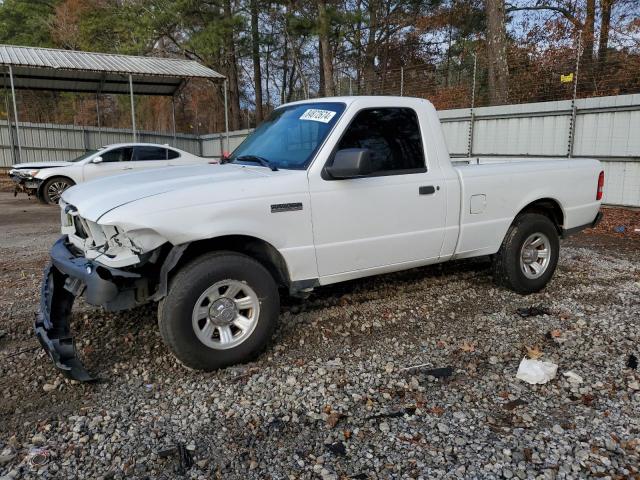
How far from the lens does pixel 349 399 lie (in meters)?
3.24

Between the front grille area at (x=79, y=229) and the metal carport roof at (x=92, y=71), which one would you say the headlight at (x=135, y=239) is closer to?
the front grille area at (x=79, y=229)

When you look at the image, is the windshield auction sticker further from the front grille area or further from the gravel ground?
the front grille area

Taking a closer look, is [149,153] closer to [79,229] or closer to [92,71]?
[92,71]

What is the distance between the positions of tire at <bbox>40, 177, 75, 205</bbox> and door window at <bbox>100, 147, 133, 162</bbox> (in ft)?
3.33

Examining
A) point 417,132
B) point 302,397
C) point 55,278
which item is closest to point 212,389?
point 302,397

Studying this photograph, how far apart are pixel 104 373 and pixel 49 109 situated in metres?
35.2

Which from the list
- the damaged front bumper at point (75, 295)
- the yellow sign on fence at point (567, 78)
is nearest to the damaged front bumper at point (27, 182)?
the damaged front bumper at point (75, 295)

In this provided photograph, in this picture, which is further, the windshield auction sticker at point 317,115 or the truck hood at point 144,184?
the windshield auction sticker at point 317,115

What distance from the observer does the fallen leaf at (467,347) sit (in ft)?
13.1

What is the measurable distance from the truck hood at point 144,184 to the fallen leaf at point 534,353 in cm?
238

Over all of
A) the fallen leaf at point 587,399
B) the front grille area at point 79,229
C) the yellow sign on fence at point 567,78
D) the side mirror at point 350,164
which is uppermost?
the yellow sign on fence at point 567,78

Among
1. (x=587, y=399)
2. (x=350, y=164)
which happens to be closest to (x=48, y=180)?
(x=350, y=164)

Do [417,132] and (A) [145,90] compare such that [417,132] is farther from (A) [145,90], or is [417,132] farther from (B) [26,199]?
(A) [145,90]

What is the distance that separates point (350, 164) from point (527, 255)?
261 centimetres
